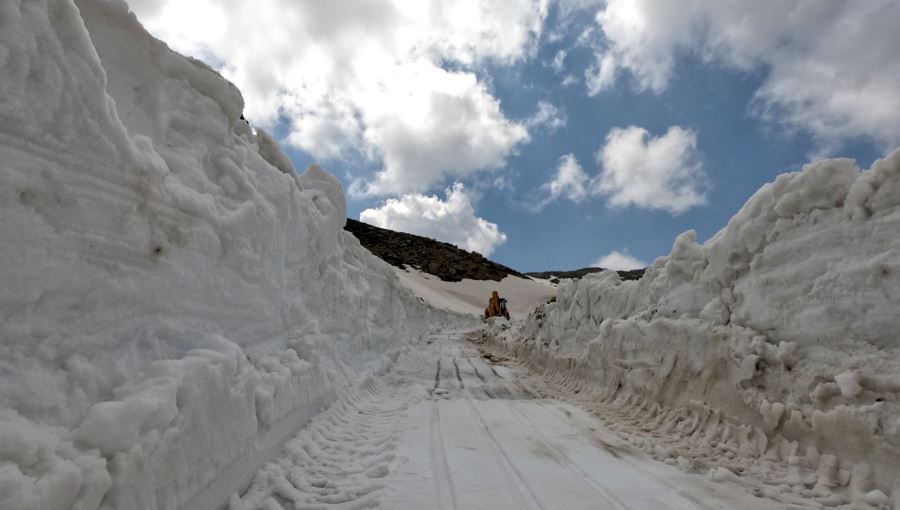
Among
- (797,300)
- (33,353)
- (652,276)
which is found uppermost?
(652,276)

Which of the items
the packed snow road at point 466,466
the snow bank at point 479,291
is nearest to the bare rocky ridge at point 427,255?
the snow bank at point 479,291

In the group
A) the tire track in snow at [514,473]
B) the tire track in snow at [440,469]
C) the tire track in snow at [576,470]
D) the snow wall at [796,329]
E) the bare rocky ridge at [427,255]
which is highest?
the bare rocky ridge at [427,255]

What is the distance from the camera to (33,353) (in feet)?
6.21

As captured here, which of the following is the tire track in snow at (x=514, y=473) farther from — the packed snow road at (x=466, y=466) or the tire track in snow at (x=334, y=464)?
the tire track in snow at (x=334, y=464)

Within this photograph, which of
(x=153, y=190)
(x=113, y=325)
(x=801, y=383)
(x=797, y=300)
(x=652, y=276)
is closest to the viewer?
(x=113, y=325)

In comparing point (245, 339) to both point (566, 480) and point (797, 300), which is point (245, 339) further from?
point (797, 300)

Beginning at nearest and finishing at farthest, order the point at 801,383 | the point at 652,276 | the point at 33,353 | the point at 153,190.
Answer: the point at 33,353 → the point at 153,190 → the point at 801,383 → the point at 652,276

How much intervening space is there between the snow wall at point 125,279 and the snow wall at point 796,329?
12.6 ft

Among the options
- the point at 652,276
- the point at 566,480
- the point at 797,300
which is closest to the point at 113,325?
the point at 566,480

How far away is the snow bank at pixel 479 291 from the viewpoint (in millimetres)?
52588

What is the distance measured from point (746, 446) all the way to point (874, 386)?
1.02 metres

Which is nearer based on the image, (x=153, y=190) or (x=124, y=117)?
(x=153, y=190)

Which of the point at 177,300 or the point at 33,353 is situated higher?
the point at 177,300

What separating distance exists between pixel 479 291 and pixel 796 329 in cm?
5770
